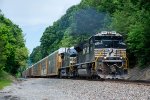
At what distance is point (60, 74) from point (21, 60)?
A: 82.9 feet

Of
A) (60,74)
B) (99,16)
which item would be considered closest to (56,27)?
(99,16)

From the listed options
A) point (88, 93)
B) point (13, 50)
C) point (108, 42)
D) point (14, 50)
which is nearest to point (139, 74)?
point (108, 42)

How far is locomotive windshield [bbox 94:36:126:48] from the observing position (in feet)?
100.0

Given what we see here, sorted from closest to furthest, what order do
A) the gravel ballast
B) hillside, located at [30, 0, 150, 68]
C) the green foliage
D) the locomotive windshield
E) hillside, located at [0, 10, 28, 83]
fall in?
the gravel ballast, the locomotive windshield, hillside, located at [30, 0, 150, 68], hillside, located at [0, 10, 28, 83], the green foliage

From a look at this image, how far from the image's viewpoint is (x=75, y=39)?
2830 inches

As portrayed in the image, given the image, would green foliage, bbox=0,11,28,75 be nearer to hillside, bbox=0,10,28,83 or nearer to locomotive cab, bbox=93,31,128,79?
hillside, bbox=0,10,28,83

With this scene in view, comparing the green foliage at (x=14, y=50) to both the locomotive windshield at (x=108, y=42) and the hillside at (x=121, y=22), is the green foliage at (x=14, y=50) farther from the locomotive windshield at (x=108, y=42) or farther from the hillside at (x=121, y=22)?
the locomotive windshield at (x=108, y=42)

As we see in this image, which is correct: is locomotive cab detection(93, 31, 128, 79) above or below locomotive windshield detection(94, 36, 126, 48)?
below

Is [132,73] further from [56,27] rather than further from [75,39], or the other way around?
[56,27]

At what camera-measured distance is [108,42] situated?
1211 inches

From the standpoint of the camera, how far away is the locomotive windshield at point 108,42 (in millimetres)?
30480

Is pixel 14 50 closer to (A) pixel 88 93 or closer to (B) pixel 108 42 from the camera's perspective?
(B) pixel 108 42

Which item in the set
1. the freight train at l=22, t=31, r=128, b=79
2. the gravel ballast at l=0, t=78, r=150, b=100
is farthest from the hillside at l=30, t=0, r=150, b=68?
the gravel ballast at l=0, t=78, r=150, b=100

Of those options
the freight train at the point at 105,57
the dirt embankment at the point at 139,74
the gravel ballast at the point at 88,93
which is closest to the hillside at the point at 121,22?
the dirt embankment at the point at 139,74
